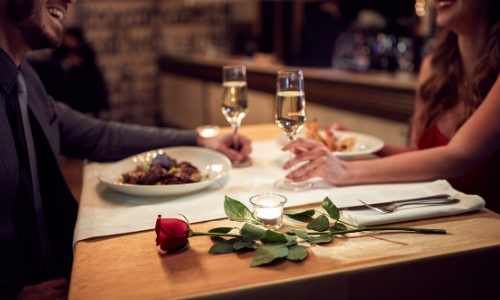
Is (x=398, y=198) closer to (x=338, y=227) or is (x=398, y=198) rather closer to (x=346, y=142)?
(x=338, y=227)

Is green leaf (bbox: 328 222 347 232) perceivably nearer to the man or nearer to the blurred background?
the man

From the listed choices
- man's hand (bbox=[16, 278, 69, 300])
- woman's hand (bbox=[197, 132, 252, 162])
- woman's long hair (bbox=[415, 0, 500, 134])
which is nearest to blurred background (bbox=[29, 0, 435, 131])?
woman's long hair (bbox=[415, 0, 500, 134])

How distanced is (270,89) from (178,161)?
3.19 m

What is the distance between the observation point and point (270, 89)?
4734mm

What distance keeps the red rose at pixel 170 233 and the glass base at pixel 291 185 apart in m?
0.47

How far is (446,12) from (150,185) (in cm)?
121

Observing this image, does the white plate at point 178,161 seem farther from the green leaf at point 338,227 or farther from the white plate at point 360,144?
the green leaf at point 338,227

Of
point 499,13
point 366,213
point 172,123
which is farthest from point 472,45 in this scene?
point 172,123

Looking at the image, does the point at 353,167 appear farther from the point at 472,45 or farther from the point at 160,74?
the point at 160,74

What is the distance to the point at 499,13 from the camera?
1.68m

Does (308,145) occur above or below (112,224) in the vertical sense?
above

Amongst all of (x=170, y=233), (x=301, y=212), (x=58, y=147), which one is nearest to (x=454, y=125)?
(x=301, y=212)

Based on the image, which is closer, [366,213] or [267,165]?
[366,213]

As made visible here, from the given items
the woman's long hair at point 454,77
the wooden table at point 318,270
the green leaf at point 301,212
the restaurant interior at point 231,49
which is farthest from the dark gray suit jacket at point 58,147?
the restaurant interior at point 231,49
